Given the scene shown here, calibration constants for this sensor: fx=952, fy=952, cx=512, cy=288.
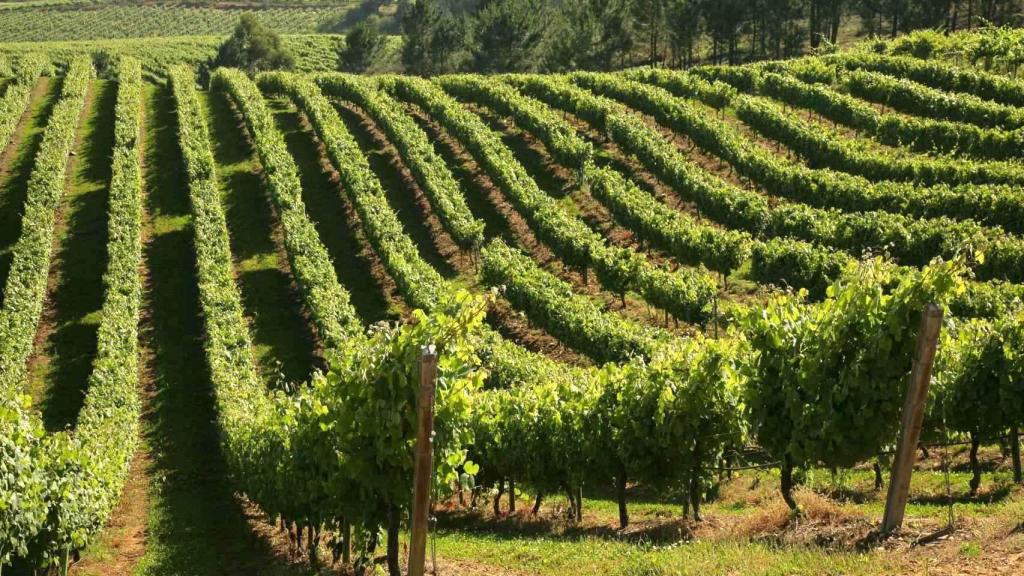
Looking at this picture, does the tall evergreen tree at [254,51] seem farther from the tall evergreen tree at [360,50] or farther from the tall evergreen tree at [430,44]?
the tall evergreen tree at [430,44]

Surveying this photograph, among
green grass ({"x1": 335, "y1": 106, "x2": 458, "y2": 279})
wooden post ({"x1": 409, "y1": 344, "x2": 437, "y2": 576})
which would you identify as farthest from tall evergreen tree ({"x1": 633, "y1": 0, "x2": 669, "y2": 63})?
wooden post ({"x1": 409, "y1": 344, "x2": 437, "y2": 576})

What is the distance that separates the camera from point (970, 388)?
883 inches

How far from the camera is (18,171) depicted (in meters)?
66.9

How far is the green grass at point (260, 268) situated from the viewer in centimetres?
4466

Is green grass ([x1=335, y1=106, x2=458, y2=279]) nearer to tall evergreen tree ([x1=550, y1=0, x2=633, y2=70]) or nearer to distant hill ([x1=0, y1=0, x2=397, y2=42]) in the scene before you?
tall evergreen tree ([x1=550, y1=0, x2=633, y2=70])

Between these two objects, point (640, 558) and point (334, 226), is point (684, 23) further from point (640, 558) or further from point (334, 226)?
point (640, 558)

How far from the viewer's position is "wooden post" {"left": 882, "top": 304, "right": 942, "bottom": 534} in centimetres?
1397

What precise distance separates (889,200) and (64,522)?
40.4 metres

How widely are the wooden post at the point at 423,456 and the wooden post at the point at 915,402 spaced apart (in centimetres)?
725

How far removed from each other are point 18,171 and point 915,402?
6720cm

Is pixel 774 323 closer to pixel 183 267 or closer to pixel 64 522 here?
pixel 64 522

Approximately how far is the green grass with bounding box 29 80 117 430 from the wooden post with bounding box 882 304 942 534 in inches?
1311

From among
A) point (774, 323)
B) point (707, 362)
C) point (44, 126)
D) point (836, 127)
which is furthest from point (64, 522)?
point (44, 126)

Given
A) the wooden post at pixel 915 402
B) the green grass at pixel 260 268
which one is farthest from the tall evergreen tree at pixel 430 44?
the wooden post at pixel 915 402
